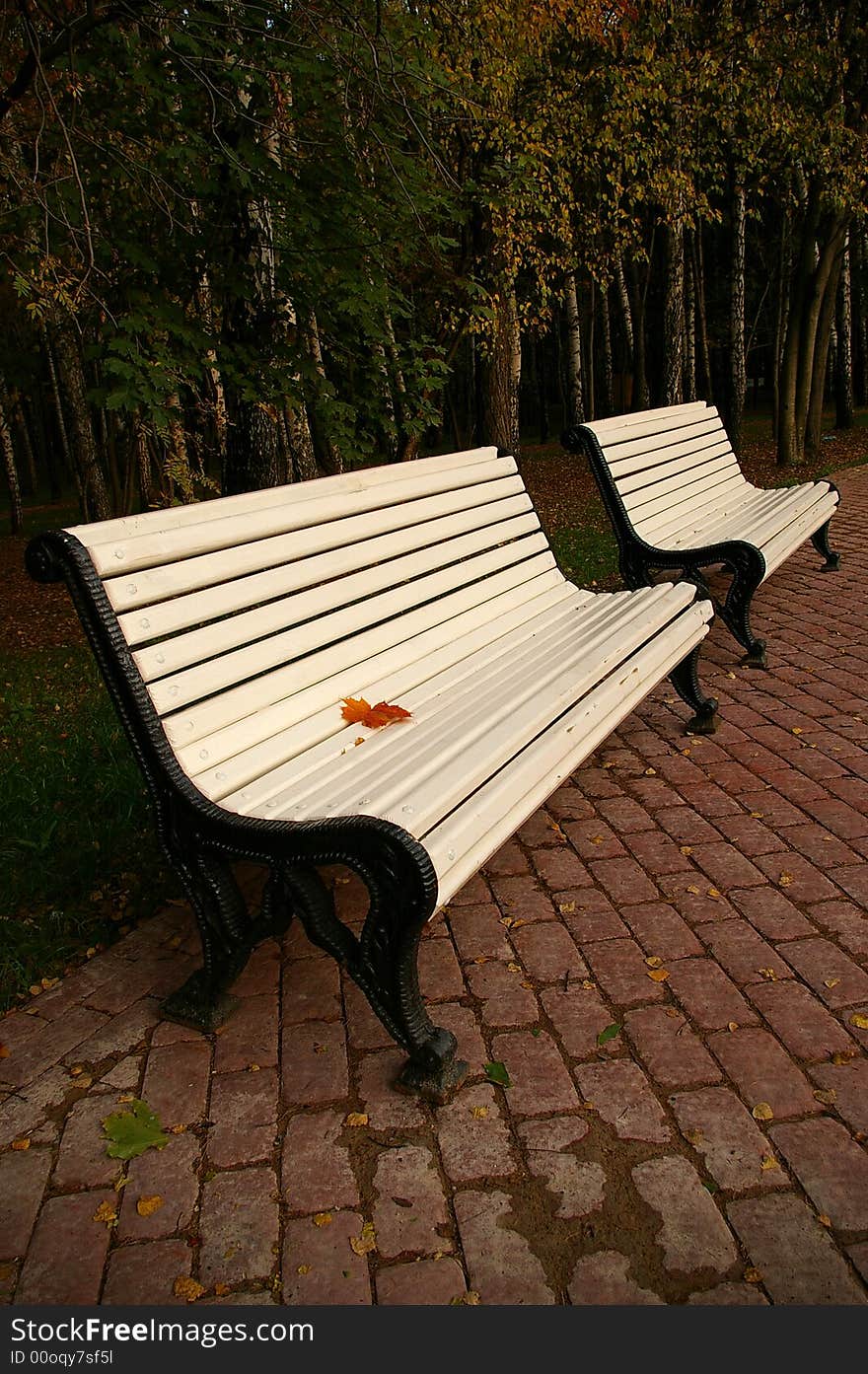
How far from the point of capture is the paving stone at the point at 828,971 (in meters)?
2.61

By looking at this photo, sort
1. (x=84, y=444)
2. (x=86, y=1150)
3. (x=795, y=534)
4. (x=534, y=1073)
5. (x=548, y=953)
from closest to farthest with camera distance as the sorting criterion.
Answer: (x=86, y=1150) → (x=534, y=1073) → (x=548, y=953) → (x=795, y=534) → (x=84, y=444)

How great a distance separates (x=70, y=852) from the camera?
3.66 m

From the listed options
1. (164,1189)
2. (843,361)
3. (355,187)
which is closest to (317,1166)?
(164,1189)

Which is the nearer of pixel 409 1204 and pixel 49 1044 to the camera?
pixel 409 1204

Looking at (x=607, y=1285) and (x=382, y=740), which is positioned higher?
(x=382, y=740)

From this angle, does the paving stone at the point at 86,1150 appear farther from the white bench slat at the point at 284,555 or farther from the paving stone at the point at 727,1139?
the paving stone at the point at 727,1139

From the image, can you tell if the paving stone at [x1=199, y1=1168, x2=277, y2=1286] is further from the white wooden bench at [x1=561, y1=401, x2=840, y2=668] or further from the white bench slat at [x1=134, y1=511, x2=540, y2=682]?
the white wooden bench at [x1=561, y1=401, x2=840, y2=668]

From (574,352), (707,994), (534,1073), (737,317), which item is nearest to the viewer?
(534,1073)

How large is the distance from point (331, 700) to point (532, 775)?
690 millimetres

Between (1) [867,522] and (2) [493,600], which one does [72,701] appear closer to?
(2) [493,600]

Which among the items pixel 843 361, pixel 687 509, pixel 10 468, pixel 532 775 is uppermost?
pixel 843 361

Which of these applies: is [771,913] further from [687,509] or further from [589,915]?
[687,509]

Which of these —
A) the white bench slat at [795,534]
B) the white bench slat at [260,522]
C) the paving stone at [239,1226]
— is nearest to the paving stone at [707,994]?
the paving stone at [239,1226]

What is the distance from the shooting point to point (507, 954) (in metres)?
2.91
